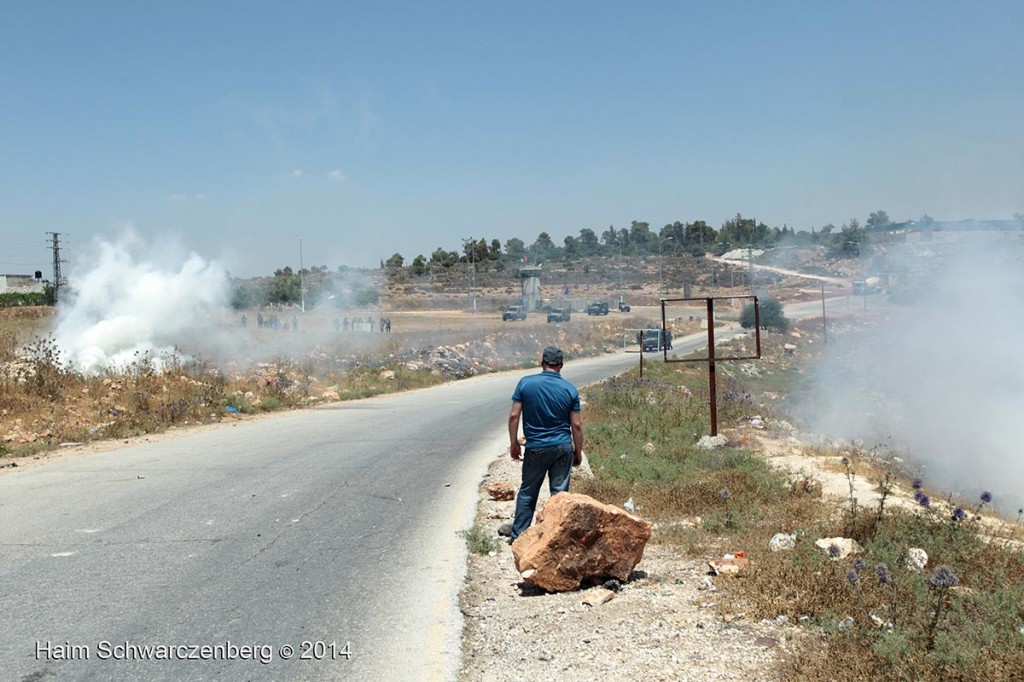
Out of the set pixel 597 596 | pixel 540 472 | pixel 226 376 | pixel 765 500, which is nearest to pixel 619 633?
pixel 597 596

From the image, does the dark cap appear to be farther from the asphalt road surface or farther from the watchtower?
the watchtower

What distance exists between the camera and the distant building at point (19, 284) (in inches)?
→ 3856

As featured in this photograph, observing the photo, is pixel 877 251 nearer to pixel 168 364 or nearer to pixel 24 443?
pixel 168 364

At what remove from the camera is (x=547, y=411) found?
7453 mm

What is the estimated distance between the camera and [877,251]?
31578 mm

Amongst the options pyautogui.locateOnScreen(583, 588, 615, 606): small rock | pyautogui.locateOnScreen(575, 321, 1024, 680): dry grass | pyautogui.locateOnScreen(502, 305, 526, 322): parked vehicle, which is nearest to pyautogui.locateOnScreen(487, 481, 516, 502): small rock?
pyautogui.locateOnScreen(575, 321, 1024, 680): dry grass

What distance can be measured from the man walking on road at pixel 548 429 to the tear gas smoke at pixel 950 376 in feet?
38.3

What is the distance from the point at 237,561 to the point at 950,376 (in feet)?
84.1

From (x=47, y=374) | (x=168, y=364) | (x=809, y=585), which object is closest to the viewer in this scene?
(x=809, y=585)

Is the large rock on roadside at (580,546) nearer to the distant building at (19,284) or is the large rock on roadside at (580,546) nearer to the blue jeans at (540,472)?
the blue jeans at (540,472)

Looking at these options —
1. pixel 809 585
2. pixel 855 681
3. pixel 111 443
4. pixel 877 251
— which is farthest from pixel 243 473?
pixel 877 251

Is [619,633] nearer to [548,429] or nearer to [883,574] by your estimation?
[883,574]

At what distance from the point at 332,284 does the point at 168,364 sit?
5910cm

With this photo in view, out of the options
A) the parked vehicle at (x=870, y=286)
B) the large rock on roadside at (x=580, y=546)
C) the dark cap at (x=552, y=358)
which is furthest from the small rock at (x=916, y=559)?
the parked vehicle at (x=870, y=286)
